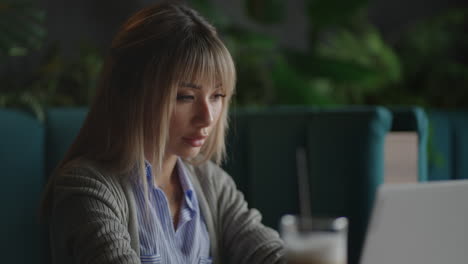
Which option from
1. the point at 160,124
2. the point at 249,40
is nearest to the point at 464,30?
the point at 249,40

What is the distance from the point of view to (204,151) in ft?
4.85

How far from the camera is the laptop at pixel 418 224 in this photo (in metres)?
0.76

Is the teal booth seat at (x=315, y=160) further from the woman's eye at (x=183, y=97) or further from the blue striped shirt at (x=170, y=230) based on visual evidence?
the woman's eye at (x=183, y=97)

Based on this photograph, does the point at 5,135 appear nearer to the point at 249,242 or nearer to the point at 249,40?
the point at 249,242

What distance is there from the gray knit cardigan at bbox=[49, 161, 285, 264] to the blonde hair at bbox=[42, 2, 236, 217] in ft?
0.23

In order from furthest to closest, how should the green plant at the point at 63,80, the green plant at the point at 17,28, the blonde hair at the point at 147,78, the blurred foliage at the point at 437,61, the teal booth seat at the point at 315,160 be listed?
the blurred foliage at the point at 437,61, the green plant at the point at 63,80, the green plant at the point at 17,28, the teal booth seat at the point at 315,160, the blonde hair at the point at 147,78

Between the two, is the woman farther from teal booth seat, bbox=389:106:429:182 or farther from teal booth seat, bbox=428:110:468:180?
teal booth seat, bbox=428:110:468:180

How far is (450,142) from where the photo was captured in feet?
8.43

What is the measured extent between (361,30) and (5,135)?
2027 millimetres

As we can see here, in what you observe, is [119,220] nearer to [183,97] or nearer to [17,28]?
[183,97]

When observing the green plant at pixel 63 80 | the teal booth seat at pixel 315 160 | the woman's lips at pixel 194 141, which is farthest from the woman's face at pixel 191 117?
the green plant at pixel 63 80

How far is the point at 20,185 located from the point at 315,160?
0.84 metres

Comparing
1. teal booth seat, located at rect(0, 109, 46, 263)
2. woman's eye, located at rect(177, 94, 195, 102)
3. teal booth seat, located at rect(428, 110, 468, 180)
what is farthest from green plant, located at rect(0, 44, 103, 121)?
teal booth seat, located at rect(428, 110, 468, 180)

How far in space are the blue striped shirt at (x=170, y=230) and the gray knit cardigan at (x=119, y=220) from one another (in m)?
0.03
